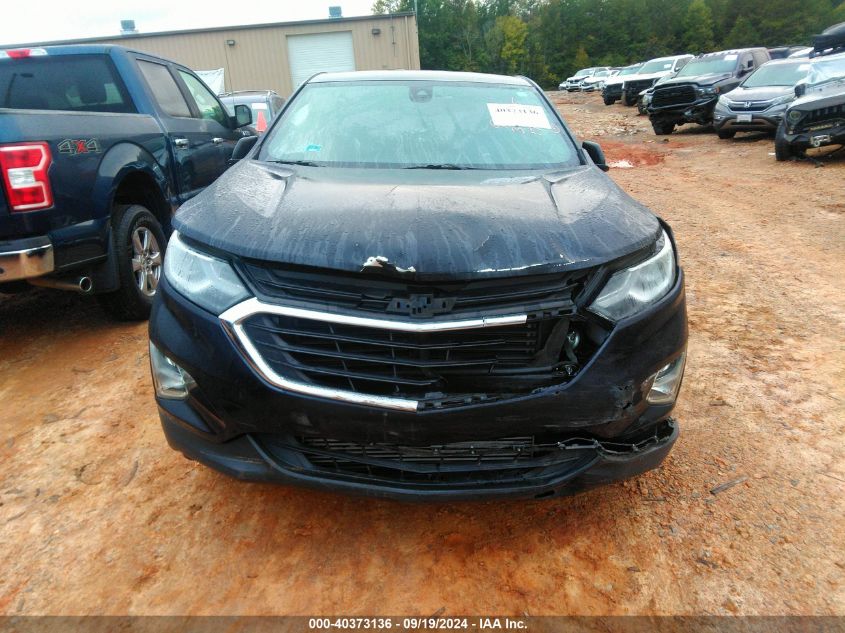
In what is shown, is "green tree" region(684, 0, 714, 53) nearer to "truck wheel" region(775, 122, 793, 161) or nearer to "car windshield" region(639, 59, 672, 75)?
"car windshield" region(639, 59, 672, 75)

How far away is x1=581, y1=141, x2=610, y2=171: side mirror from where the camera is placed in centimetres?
335

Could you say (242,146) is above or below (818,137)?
above

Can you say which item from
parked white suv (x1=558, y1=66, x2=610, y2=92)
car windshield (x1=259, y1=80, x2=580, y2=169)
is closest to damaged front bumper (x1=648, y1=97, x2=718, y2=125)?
car windshield (x1=259, y1=80, x2=580, y2=169)

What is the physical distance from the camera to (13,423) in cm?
302

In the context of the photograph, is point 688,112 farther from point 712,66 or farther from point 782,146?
point 782,146

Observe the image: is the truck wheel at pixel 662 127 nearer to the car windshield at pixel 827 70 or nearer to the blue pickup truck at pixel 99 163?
the car windshield at pixel 827 70

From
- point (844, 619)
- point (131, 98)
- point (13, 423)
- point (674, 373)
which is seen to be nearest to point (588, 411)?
point (674, 373)

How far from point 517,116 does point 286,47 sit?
27.1m

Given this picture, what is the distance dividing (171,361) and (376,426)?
2.40ft

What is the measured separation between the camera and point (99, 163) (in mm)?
3646

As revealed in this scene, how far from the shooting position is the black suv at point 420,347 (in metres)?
1.84

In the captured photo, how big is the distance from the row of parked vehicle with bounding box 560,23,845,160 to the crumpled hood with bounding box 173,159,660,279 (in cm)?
922

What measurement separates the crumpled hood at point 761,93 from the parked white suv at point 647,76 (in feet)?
35.2

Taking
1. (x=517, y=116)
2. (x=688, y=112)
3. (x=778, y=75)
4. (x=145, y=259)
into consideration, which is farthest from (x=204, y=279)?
(x=688, y=112)
